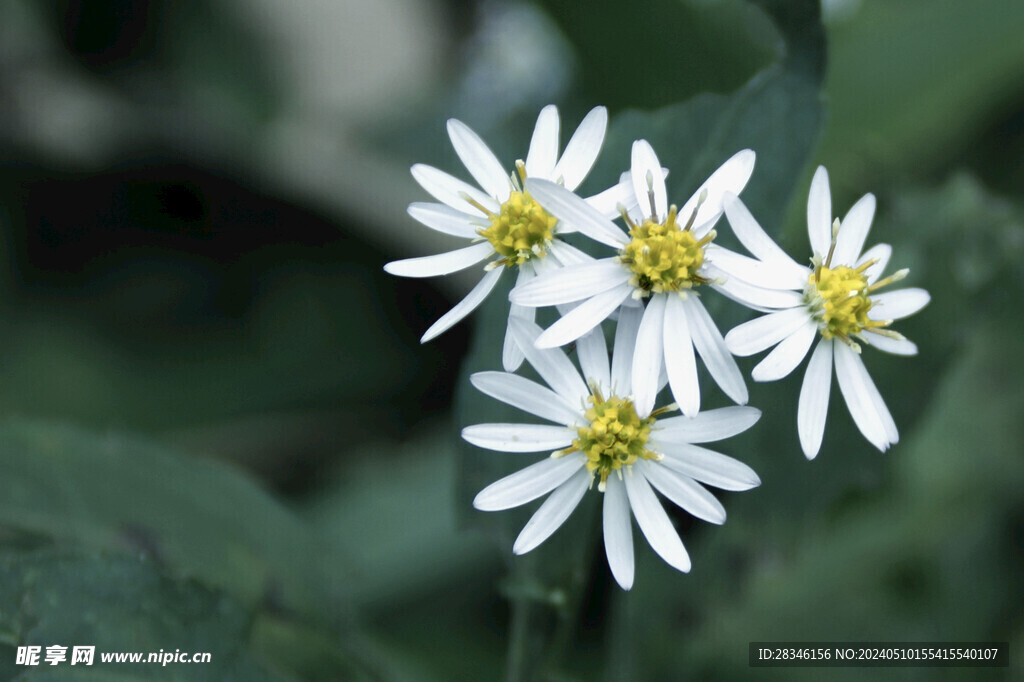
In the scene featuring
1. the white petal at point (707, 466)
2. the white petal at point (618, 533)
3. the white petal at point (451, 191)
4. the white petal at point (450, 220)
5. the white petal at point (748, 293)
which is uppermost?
the white petal at point (451, 191)

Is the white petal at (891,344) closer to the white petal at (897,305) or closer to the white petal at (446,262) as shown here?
the white petal at (897,305)

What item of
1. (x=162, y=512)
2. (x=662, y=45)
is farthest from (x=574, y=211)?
(x=662, y=45)

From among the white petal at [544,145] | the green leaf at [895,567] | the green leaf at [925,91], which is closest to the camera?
the white petal at [544,145]

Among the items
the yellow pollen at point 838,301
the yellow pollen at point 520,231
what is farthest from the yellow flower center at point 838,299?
the yellow pollen at point 520,231

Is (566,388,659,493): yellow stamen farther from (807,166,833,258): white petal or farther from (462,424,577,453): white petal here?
(807,166,833,258): white petal

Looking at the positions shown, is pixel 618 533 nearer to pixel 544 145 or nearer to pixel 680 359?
pixel 680 359

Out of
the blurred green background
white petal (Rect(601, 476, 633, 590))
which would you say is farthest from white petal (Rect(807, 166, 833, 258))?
white petal (Rect(601, 476, 633, 590))

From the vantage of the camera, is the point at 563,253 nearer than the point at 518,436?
No
